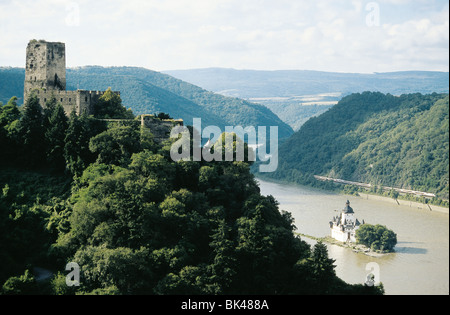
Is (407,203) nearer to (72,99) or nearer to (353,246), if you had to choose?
(353,246)

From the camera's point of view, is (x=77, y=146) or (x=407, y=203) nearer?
(x=77, y=146)

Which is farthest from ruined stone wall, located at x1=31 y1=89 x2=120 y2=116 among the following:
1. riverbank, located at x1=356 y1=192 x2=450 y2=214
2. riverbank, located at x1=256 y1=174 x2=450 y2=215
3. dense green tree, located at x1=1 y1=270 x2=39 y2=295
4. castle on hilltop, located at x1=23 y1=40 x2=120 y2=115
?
riverbank, located at x1=356 y1=192 x2=450 y2=214

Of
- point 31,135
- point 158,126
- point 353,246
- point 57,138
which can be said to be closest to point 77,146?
point 57,138

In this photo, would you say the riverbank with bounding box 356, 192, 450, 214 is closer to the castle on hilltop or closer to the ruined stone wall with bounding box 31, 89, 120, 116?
the ruined stone wall with bounding box 31, 89, 120, 116

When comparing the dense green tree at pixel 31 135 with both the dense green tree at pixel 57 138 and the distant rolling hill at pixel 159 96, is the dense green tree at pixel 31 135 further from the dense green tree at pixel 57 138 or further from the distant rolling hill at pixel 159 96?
the distant rolling hill at pixel 159 96
